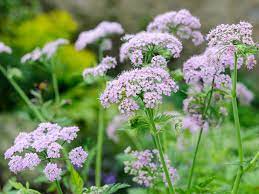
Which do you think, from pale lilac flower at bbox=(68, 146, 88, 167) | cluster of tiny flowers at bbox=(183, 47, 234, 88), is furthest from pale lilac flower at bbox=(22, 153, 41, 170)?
cluster of tiny flowers at bbox=(183, 47, 234, 88)

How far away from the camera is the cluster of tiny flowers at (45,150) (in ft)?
7.73

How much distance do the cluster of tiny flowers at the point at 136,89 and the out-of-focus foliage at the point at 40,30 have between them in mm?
5717

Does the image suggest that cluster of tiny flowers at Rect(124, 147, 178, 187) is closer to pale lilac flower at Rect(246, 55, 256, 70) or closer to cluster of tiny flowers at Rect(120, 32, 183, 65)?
cluster of tiny flowers at Rect(120, 32, 183, 65)

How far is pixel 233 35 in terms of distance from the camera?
252 centimetres

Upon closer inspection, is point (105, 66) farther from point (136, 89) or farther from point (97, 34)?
point (97, 34)

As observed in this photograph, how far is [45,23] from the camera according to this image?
341 inches

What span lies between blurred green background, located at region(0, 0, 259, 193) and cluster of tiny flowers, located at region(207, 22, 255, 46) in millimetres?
1408

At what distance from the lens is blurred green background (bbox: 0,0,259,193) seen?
4797mm

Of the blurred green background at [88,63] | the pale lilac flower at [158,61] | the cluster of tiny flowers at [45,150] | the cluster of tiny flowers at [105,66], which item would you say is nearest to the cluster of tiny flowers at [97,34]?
the blurred green background at [88,63]

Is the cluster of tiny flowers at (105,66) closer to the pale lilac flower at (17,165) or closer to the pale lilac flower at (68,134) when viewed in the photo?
the pale lilac flower at (68,134)

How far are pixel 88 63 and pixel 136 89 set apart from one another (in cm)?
588

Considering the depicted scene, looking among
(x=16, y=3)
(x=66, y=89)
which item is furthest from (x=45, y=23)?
(x=66, y=89)

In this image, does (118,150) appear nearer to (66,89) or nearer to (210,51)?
(66,89)

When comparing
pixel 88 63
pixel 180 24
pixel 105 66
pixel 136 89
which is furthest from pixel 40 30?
pixel 136 89
